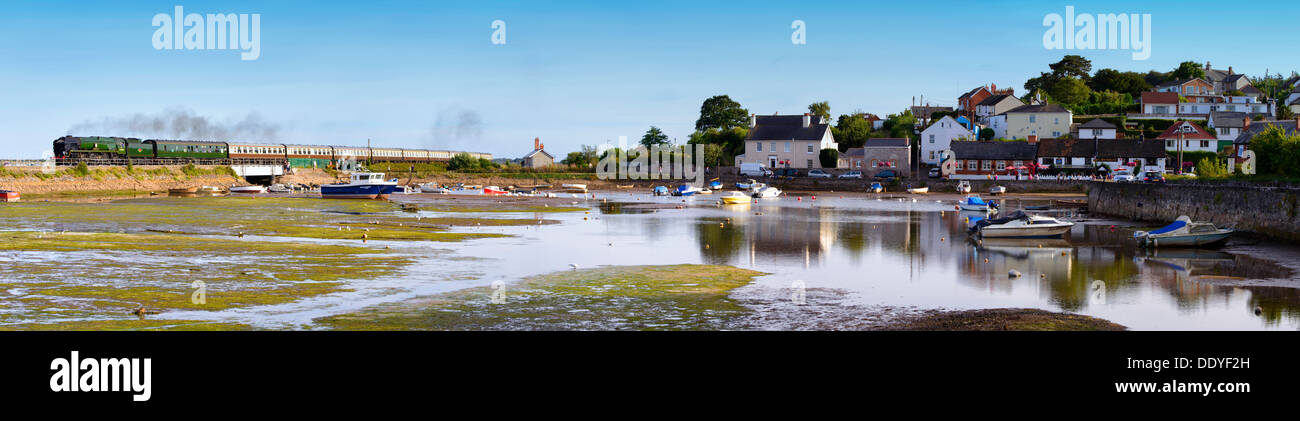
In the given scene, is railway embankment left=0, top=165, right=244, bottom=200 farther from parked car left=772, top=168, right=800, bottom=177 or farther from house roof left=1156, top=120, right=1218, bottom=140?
house roof left=1156, top=120, right=1218, bottom=140

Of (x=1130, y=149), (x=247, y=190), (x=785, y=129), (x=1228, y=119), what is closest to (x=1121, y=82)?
(x=1228, y=119)

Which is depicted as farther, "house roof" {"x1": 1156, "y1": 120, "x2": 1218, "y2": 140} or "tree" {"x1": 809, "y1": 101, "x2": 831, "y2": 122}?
"tree" {"x1": 809, "y1": 101, "x2": 831, "y2": 122}

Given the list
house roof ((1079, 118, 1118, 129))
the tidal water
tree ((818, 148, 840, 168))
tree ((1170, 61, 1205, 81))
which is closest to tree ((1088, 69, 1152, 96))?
tree ((1170, 61, 1205, 81))

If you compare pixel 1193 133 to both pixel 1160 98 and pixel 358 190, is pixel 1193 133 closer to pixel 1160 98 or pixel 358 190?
pixel 1160 98

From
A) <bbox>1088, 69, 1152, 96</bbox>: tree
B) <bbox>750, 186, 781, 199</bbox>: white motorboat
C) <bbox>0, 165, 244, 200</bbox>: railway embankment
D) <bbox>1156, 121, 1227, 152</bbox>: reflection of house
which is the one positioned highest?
<bbox>1088, 69, 1152, 96</bbox>: tree

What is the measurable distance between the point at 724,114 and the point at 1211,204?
3942 inches

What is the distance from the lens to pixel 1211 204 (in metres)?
46.5

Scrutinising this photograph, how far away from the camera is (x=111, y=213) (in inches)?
2029

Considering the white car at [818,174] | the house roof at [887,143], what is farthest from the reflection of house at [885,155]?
the white car at [818,174]

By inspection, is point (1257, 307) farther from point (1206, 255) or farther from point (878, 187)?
point (878, 187)

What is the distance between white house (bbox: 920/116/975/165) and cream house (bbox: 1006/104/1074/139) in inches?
263

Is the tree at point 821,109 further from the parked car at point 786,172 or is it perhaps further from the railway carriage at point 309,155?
the railway carriage at point 309,155

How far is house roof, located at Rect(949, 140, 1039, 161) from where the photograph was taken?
100312 millimetres
